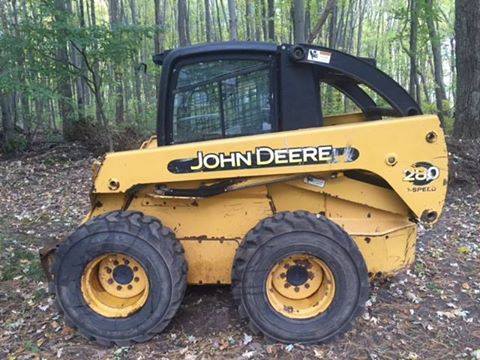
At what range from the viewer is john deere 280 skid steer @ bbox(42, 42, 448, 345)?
3.74 m

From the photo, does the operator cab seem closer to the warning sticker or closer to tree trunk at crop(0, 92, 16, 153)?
the warning sticker

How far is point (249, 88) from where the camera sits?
400 cm

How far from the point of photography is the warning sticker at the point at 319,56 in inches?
152

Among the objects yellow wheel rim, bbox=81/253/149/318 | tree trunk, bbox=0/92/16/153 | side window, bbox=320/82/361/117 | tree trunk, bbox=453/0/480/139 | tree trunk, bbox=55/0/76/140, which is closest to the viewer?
yellow wheel rim, bbox=81/253/149/318

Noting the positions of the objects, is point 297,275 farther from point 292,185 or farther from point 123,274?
point 123,274

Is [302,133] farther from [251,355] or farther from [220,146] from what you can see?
[251,355]

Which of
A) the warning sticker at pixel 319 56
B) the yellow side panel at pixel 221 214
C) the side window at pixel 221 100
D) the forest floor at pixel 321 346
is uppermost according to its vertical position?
the warning sticker at pixel 319 56

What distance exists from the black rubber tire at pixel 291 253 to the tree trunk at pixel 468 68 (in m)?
5.35

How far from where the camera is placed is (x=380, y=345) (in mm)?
3740

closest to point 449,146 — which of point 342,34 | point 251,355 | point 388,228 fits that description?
point 388,228

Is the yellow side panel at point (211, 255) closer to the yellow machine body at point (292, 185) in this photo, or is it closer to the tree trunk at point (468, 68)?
the yellow machine body at point (292, 185)

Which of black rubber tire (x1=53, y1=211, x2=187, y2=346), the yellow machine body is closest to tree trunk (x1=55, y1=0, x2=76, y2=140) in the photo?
the yellow machine body

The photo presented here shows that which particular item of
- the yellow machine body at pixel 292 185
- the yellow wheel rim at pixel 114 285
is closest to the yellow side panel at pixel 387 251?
the yellow machine body at pixel 292 185

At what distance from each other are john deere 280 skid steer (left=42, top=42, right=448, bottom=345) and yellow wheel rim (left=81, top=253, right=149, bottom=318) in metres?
0.01
